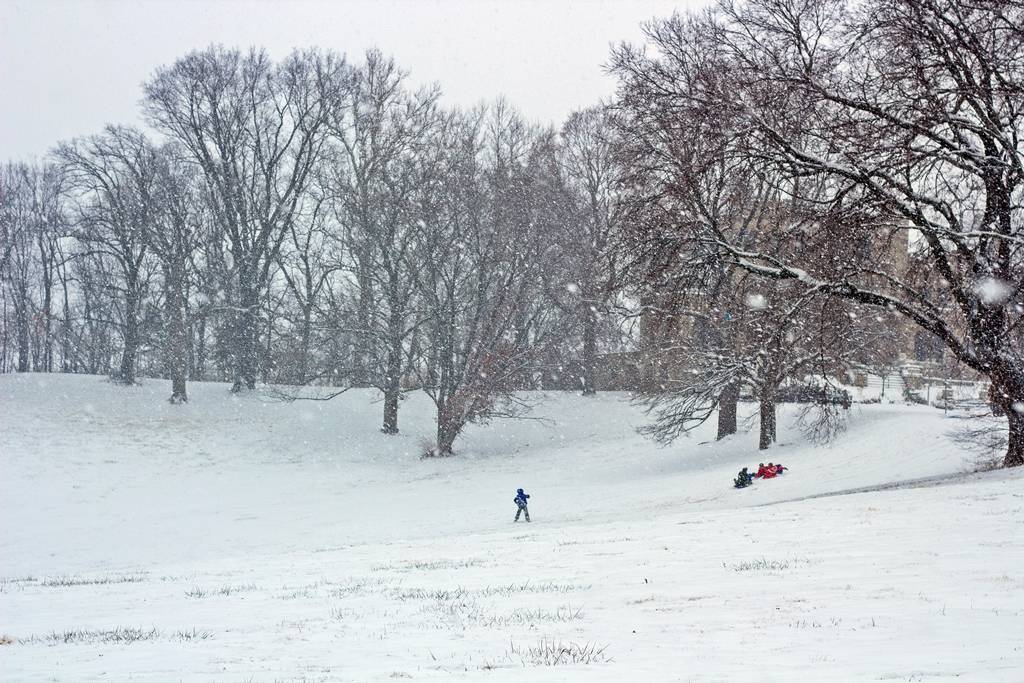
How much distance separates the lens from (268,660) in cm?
638

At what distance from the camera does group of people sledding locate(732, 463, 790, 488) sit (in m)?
21.8

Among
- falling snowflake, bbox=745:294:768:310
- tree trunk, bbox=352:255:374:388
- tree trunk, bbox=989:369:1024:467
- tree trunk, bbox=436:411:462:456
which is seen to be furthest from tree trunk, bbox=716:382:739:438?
tree trunk, bbox=989:369:1024:467

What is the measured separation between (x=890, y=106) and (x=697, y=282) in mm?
5438

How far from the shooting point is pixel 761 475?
23.0 meters

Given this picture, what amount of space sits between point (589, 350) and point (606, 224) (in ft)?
22.7

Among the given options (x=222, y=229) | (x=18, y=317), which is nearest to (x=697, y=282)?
(x=222, y=229)

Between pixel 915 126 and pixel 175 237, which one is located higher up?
Answer: pixel 175 237

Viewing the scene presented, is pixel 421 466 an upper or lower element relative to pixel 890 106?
lower

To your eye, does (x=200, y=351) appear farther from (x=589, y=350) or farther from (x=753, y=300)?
(x=753, y=300)

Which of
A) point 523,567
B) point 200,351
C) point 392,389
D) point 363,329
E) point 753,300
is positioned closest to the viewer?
point 523,567

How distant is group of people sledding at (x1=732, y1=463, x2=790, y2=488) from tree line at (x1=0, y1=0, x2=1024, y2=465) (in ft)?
6.97

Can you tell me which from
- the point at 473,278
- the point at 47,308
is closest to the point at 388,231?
the point at 473,278

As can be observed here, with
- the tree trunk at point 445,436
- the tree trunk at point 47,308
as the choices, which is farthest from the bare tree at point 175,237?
the tree trunk at point 445,436

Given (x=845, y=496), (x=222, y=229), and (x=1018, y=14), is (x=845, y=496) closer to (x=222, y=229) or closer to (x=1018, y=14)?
(x=1018, y=14)
